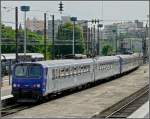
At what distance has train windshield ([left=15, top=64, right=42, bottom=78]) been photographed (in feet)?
84.7

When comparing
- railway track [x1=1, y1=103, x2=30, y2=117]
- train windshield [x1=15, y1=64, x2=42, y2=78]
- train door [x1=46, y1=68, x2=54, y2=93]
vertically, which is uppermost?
train windshield [x1=15, y1=64, x2=42, y2=78]

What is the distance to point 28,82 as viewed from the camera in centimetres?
2588

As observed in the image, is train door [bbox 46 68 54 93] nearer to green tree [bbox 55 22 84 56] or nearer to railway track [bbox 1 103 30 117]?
railway track [bbox 1 103 30 117]

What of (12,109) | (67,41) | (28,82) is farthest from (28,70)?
(67,41)

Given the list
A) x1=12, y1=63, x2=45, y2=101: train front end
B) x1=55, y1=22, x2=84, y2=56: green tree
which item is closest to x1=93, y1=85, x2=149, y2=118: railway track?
Answer: x1=12, y1=63, x2=45, y2=101: train front end

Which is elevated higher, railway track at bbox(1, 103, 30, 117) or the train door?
the train door

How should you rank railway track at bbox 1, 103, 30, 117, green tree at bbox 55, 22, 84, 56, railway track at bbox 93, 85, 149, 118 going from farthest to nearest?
green tree at bbox 55, 22, 84, 56 < railway track at bbox 1, 103, 30, 117 < railway track at bbox 93, 85, 149, 118

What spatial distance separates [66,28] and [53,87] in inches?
2873

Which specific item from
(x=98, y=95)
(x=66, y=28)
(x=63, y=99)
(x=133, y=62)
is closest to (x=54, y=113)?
(x=63, y=99)

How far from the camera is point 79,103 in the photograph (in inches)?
1017

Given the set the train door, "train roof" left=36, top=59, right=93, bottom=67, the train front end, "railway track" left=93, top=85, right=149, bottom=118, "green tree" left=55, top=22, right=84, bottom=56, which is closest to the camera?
"railway track" left=93, top=85, right=149, bottom=118

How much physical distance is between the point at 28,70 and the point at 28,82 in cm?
62

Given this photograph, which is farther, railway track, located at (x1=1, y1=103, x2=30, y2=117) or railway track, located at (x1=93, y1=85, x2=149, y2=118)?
railway track, located at (x1=1, y1=103, x2=30, y2=117)

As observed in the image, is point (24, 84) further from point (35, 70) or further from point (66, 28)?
point (66, 28)
